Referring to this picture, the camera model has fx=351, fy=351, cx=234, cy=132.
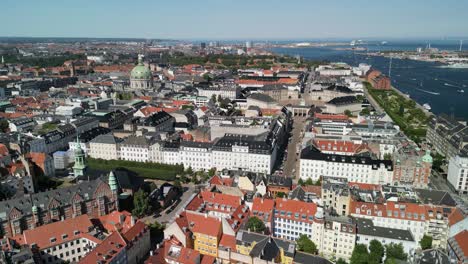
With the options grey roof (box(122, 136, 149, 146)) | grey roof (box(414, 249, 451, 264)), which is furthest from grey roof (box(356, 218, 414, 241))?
grey roof (box(122, 136, 149, 146))

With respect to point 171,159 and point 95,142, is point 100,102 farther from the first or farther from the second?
point 171,159

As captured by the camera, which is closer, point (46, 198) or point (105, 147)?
point (46, 198)

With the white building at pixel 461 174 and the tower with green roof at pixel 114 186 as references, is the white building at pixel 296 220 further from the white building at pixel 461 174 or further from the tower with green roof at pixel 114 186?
the white building at pixel 461 174

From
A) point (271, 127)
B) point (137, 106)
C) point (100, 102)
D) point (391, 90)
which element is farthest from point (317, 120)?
point (391, 90)

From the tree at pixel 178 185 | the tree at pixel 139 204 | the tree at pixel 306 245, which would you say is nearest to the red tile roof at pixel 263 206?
the tree at pixel 306 245

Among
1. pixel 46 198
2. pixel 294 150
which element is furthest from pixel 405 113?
pixel 46 198

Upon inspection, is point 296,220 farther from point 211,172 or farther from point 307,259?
point 211,172

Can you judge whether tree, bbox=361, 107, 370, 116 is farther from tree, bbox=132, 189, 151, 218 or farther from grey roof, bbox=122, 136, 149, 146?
tree, bbox=132, 189, 151, 218
